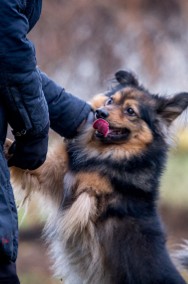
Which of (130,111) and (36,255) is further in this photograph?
(36,255)

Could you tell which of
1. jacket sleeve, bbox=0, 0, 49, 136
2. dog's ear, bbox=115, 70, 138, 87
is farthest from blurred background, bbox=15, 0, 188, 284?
jacket sleeve, bbox=0, 0, 49, 136

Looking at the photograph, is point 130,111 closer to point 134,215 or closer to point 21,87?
point 134,215

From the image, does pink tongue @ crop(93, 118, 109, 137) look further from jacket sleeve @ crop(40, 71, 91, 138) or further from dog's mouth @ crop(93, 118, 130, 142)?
jacket sleeve @ crop(40, 71, 91, 138)

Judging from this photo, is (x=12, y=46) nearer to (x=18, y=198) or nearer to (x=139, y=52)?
(x=18, y=198)

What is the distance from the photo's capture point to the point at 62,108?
13.0 feet

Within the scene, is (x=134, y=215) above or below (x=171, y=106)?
below

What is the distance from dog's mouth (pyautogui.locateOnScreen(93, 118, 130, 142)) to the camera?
4367mm

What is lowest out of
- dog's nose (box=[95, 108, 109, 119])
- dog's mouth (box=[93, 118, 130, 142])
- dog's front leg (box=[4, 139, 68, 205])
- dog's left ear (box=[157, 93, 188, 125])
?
dog's front leg (box=[4, 139, 68, 205])

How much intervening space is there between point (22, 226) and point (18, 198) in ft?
7.07

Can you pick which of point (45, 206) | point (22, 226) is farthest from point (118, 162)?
point (22, 226)

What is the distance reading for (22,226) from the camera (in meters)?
6.71

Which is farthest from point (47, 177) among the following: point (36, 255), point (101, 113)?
point (36, 255)

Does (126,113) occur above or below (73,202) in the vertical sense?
above

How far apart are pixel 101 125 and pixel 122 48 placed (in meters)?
2.86
